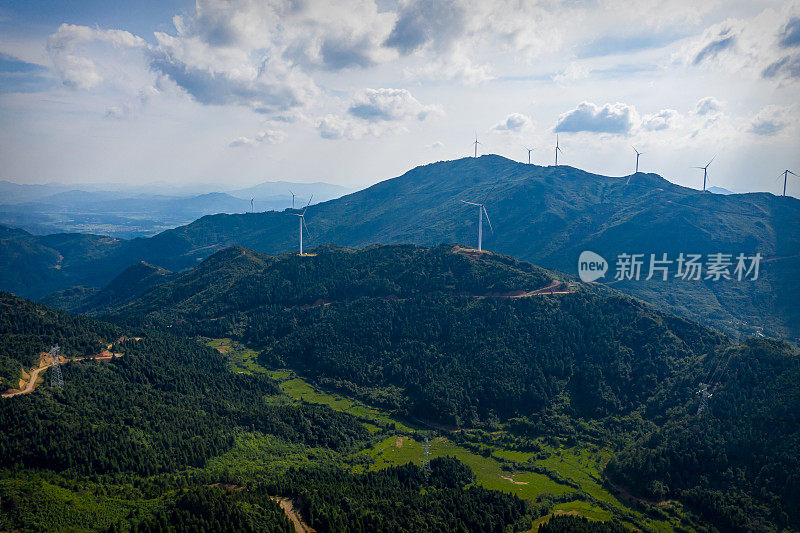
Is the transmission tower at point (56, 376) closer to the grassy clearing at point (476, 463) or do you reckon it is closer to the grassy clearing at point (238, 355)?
the grassy clearing at point (238, 355)

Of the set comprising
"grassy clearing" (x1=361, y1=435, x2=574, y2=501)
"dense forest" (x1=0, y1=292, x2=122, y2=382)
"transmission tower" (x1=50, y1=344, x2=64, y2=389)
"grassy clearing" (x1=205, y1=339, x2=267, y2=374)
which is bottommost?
"grassy clearing" (x1=361, y1=435, x2=574, y2=501)

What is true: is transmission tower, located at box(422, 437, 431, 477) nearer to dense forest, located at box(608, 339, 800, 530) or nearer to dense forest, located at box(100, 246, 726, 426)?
dense forest, located at box(100, 246, 726, 426)

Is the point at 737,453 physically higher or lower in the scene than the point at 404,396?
higher

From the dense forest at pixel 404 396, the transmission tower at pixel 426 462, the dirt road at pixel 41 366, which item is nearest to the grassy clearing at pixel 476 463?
the transmission tower at pixel 426 462

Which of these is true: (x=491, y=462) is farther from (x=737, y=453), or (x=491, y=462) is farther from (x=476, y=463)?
(x=737, y=453)

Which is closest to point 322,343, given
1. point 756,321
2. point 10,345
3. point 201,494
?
point 10,345

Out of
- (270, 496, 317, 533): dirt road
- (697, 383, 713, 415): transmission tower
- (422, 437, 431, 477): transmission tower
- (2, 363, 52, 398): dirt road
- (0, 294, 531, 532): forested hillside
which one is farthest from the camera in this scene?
(697, 383, 713, 415): transmission tower

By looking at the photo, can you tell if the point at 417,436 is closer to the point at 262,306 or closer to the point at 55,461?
the point at 55,461

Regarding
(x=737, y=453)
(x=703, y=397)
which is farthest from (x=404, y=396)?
(x=737, y=453)

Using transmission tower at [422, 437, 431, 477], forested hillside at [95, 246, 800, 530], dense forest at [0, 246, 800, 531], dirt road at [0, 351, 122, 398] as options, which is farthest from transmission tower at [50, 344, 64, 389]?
transmission tower at [422, 437, 431, 477]
